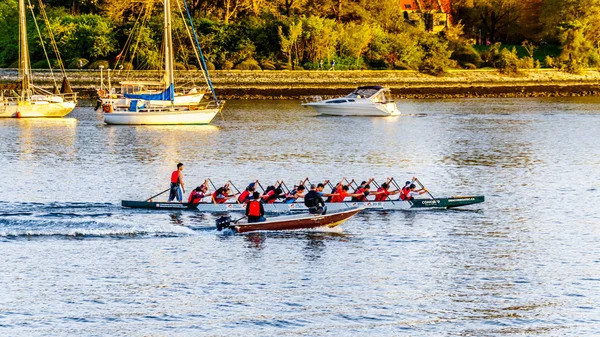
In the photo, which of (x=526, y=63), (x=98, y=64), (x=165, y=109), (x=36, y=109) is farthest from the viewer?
(x=526, y=63)

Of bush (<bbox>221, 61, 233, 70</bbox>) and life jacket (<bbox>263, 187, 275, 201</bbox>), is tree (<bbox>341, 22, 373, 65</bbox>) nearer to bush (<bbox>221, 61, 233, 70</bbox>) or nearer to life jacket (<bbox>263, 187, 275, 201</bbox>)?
bush (<bbox>221, 61, 233, 70</bbox>)

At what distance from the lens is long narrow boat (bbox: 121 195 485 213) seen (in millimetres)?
43312

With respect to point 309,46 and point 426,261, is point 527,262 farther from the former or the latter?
point 309,46

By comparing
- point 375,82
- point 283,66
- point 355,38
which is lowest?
point 375,82

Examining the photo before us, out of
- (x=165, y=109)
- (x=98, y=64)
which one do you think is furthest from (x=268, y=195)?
(x=98, y=64)

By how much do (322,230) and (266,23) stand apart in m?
87.1

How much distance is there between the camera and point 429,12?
14375 cm

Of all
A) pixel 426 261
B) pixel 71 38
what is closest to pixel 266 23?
pixel 71 38

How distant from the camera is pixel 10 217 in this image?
4184cm

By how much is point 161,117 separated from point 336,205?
143 ft

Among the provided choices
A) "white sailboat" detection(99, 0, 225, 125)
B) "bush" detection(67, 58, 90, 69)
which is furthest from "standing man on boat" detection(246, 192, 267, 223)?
"bush" detection(67, 58, 90, 69)

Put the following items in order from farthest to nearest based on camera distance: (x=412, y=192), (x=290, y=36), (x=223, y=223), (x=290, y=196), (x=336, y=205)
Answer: (x=290, y=36) < (x=412, y=192) < (x=290, y=196) < (x=336, y=205) < (x=223, y=223)

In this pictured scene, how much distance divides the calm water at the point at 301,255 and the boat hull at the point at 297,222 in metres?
0.40

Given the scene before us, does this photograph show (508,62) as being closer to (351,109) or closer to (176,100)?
(351,109)
